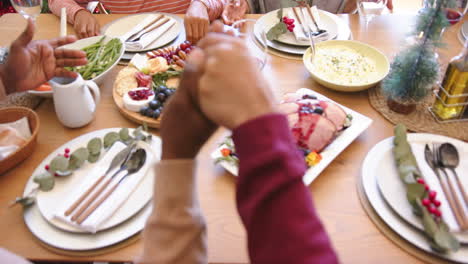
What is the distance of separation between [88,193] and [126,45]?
0.72 meters

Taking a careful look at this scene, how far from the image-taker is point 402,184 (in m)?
0.75

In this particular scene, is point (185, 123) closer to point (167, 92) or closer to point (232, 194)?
point (232, 194)

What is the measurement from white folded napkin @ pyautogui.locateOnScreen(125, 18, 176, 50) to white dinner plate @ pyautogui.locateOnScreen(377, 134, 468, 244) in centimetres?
93

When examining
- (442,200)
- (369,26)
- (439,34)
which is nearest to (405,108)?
(439,34)

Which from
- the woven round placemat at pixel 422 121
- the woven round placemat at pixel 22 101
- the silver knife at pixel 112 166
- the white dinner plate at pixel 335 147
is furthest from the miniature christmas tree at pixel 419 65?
the woven round placemat at pixel 22 101

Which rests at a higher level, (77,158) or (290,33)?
(290,33)

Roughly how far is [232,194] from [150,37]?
32.2 inches

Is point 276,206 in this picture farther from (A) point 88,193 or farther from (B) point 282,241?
(A) point 88,193

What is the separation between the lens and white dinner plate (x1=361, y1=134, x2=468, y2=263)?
0.63 m

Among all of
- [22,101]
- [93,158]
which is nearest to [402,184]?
[93,158]

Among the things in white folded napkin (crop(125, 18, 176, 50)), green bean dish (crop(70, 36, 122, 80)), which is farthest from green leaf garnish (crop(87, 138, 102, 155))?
white folded napkin (crop(125, 18, 176, 50))

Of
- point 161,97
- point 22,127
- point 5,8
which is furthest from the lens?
point 5,8

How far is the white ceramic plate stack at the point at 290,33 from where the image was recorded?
1.24 meters

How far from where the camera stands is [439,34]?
885 mm
